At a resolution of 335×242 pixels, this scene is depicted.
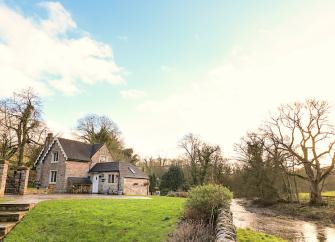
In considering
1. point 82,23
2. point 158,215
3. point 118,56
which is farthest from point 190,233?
point 118,56

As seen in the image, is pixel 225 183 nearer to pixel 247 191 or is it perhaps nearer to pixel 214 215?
pixel 247 191

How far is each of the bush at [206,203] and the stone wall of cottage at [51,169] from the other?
2509cm

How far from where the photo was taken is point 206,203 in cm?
1137

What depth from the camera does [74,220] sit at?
11453 millimetres

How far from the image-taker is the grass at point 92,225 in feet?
31.3

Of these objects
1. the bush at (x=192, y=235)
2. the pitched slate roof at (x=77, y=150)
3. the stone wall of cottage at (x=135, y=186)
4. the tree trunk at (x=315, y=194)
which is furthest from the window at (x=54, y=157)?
the tree trunk at (x=315, y=194)

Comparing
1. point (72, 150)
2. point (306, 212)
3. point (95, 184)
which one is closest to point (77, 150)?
point (72, 150)

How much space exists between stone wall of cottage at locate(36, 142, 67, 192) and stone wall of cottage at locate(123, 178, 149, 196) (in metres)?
7.37

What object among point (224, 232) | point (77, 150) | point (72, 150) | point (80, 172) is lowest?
point (224, 232)

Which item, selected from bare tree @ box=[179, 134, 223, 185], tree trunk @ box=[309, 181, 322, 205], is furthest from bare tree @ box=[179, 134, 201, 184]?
tree trunk @ box=[309, 181, 322, 205]

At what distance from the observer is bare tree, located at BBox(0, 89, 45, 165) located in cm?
3447

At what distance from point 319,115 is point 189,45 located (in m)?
18.9

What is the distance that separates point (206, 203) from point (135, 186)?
23.8 m

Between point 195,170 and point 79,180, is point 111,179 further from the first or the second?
point 195,170
